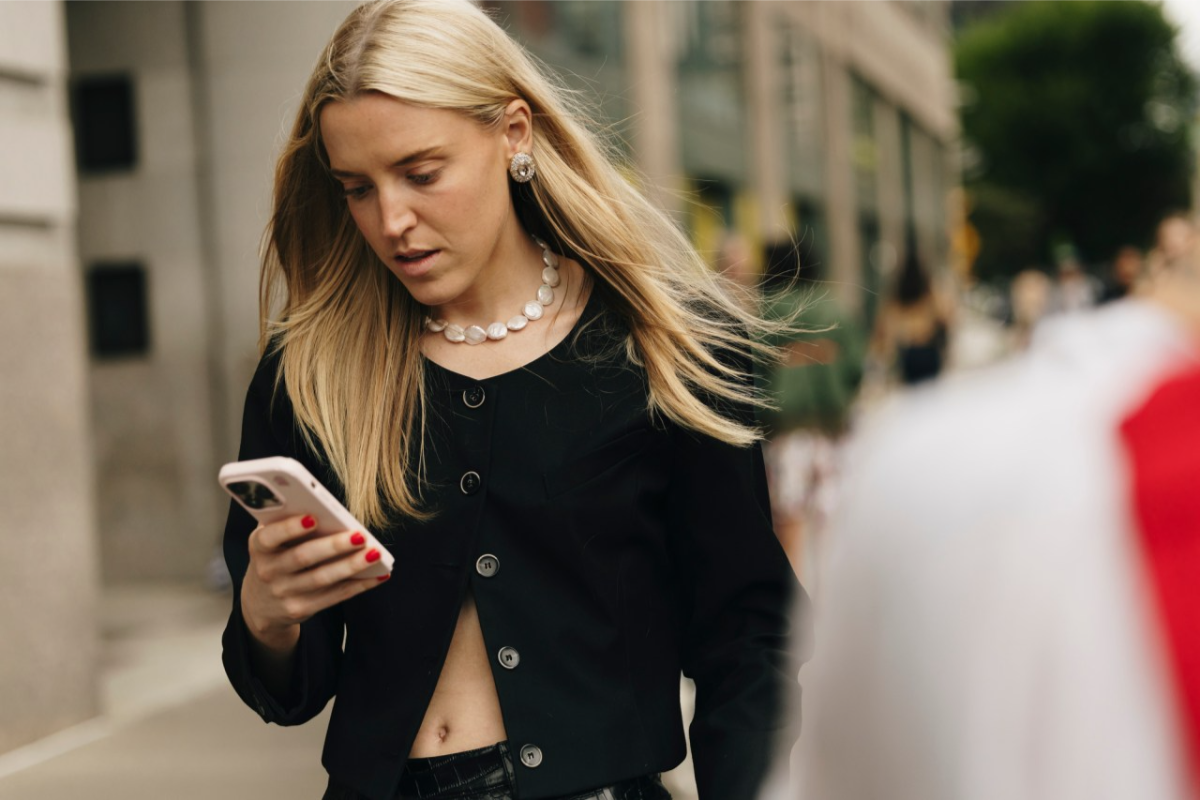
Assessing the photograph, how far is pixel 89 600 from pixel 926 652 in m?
5.45

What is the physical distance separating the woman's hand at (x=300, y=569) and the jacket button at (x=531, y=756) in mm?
297

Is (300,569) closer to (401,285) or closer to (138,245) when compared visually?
(401,285)

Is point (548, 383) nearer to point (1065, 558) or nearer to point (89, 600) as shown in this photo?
point (1065, 558)

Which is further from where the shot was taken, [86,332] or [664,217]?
[86,332]

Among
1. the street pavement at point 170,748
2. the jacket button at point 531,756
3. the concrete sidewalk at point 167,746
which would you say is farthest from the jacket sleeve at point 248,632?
the concrete sidewalk at point 167,746

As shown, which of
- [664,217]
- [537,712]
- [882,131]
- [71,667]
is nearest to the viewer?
[537,712]

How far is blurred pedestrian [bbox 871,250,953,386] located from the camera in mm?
10195

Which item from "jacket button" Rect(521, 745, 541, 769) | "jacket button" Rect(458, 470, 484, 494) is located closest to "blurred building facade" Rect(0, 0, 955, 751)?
"jacket button" Rect(458, 470, 484, 494)

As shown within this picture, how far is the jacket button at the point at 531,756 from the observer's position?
1.85 meters

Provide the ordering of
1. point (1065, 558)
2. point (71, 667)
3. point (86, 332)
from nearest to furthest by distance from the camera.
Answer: point (1065, 558) → point (71, 667) → point (86, 332)

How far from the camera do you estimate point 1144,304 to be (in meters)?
0.71

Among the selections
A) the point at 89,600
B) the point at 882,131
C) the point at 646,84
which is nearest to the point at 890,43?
the point at 882,131

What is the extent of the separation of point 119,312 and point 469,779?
7473 mm

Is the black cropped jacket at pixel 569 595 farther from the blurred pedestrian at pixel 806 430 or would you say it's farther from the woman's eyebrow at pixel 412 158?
the blurred pedestrian at pixel 806 430
